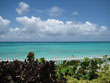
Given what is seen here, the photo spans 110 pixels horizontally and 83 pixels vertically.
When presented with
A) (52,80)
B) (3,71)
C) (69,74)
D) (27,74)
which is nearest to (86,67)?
(69,74)

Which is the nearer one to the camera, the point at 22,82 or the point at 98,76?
the point at 22,82

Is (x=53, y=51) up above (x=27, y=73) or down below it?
below

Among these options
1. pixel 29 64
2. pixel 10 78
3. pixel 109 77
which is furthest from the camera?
pixel 109 77

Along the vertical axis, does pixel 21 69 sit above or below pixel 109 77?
above

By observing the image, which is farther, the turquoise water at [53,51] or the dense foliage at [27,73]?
the turquoise water at [53,51]

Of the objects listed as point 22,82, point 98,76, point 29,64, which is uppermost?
point 29,64

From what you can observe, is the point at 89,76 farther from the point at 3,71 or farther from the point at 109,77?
the point at 3,71

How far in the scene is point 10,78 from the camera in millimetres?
2076

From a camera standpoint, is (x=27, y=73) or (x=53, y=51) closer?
(x=27, y=73)

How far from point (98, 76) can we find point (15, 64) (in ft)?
11.7

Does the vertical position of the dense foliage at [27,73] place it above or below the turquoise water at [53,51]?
above

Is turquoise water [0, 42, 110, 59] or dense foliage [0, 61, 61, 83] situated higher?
dense foliage [0, 61, 61, 83]

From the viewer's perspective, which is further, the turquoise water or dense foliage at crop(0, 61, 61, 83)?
the turquoise water

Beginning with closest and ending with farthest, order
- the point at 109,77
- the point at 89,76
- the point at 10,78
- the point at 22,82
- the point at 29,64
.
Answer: the point at 10,78 < the point at 22,82 < the point at 29,64 < the point at 109,77 < the point at 89,76
